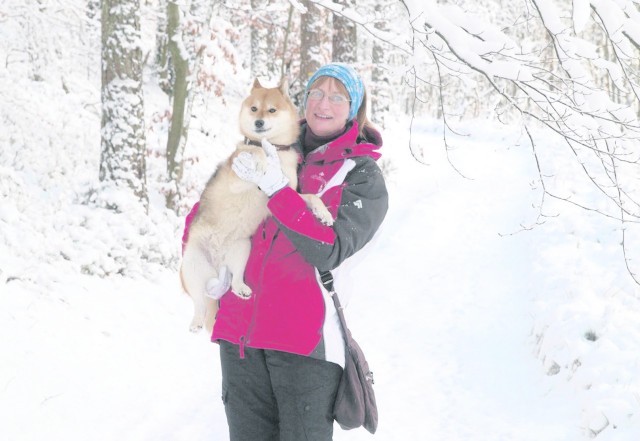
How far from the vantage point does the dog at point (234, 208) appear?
306 cm

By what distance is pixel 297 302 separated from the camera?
8.13 ft

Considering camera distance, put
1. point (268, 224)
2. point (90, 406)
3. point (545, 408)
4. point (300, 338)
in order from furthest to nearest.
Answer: point (545, 408)
point (90, 406)
point (268, 224)
point (300, 338)

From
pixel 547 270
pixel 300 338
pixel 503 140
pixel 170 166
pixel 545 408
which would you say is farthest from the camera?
pixel 503 140

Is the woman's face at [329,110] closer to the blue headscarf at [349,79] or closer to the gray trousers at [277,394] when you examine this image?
the blue headscarf at [349,79]

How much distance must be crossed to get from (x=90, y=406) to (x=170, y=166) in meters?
5.69

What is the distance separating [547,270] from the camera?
7.67 metres

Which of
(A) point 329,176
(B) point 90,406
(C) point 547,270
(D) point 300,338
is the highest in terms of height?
(A) point 329,176

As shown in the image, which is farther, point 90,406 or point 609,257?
point 609,257

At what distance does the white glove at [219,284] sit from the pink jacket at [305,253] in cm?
35

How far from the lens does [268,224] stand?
2.62m

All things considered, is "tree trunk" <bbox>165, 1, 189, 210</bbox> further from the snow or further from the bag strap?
the bag strap

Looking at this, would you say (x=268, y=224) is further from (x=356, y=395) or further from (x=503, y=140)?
(x=503, y=140)

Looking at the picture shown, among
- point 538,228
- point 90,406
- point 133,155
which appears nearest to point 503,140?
point 538,228

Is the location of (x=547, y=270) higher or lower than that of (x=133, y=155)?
lower
